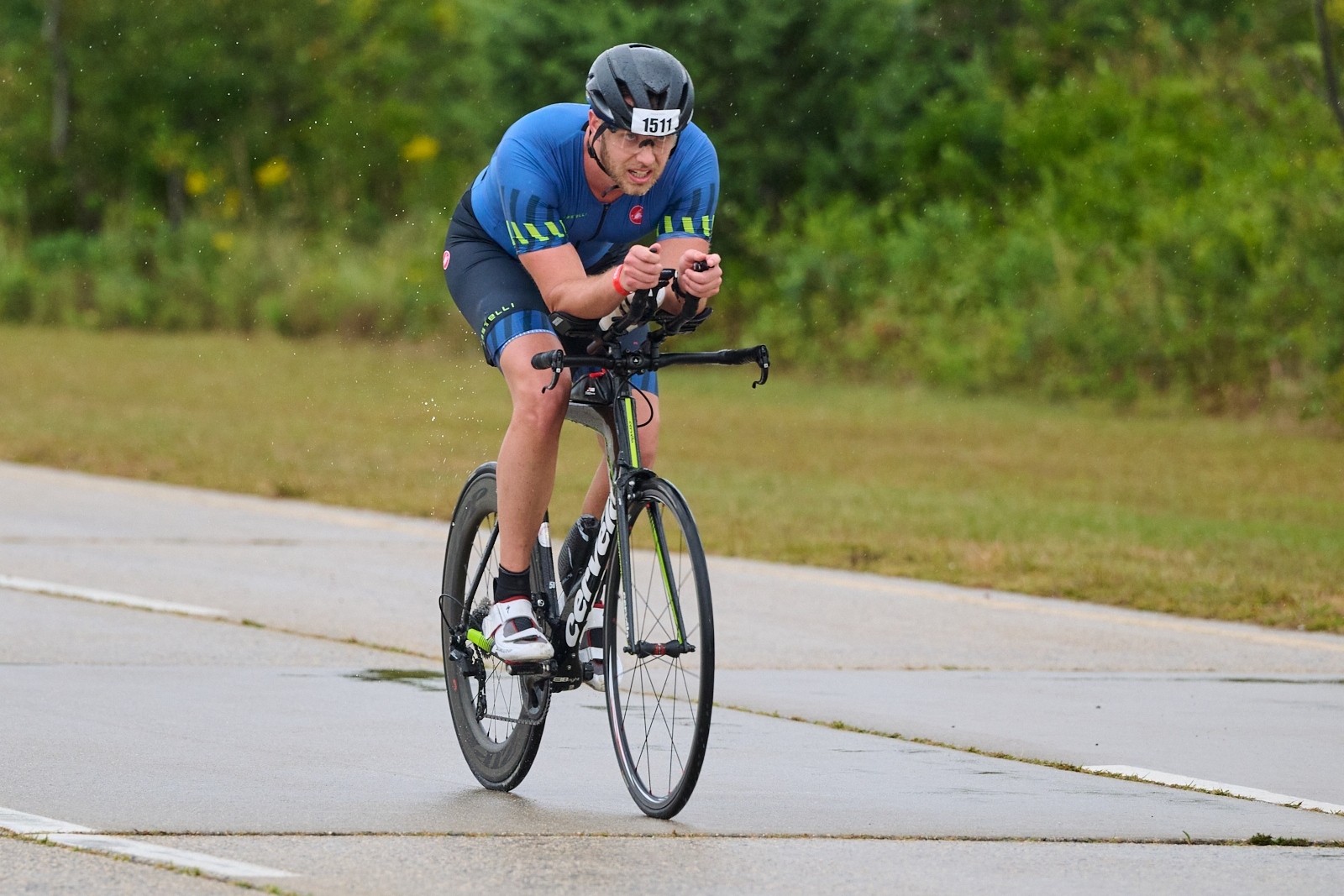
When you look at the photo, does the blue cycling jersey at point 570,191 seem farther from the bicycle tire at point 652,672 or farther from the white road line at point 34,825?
the white road line at point 34,825

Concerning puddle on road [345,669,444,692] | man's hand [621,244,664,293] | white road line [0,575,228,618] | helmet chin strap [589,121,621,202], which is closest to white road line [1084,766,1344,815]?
man's hand [621,244,664,293]

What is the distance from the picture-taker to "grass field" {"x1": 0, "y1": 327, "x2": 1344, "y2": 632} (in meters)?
12.1

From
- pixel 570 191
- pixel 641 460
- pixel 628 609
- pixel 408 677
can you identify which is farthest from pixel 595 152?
pixel 408 677

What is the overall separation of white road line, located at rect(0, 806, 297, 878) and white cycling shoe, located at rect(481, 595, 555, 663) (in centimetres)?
116

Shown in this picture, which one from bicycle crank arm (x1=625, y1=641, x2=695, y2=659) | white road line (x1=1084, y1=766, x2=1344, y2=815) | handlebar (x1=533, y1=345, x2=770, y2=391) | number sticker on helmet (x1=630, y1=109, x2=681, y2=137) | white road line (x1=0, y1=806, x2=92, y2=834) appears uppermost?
number sticker on helmet (x1=630, y1=109, x2=681, y2=137)

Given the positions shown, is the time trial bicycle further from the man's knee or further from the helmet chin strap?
the helmet chin strap

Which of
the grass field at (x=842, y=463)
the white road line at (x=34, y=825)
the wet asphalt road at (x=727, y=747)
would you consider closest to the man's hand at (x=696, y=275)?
the wet asphalt road at (x=727, y=747)

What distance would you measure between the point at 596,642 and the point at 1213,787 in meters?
1.80

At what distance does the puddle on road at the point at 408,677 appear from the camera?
8180mm

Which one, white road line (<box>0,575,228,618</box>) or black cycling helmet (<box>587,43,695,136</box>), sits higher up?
black cycling helmet (<box>587,43,695,136</box>)

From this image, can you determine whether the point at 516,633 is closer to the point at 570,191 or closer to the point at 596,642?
the point at 596,642

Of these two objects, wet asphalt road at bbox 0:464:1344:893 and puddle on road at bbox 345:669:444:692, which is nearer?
wet asphalt road at bbox 0:464:1344:893

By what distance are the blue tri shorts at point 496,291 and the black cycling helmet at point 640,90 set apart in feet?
2.08

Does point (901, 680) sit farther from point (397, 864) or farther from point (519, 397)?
point (397, 864)
